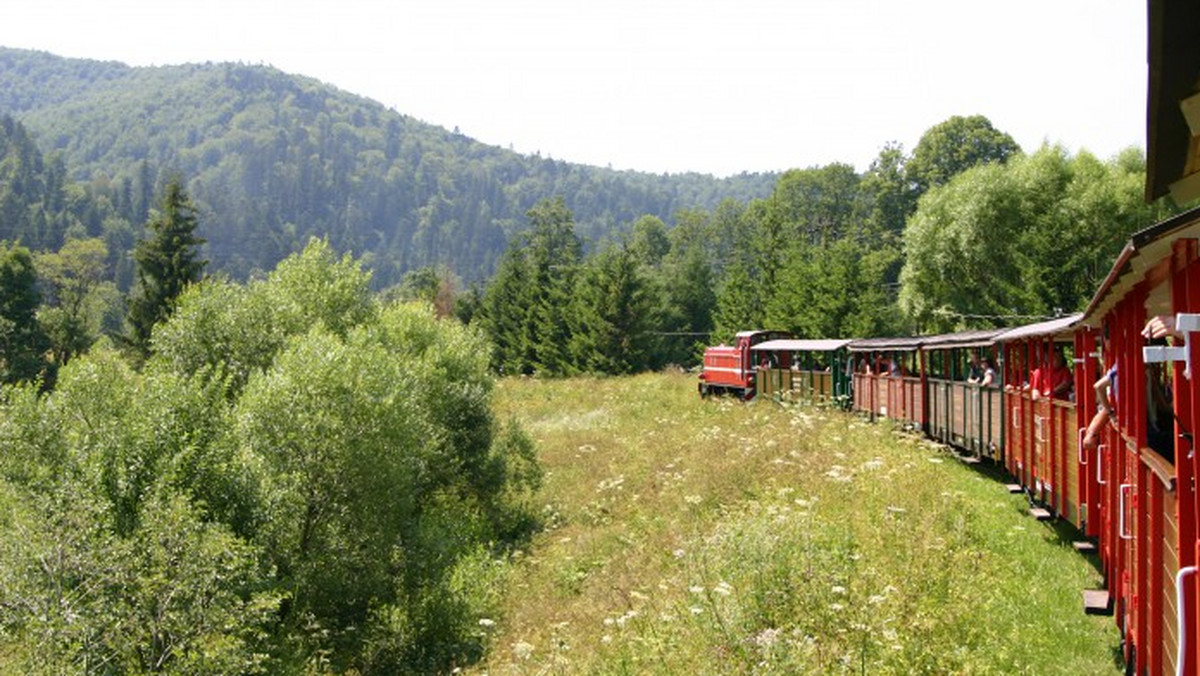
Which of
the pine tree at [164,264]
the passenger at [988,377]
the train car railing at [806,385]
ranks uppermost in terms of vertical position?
the pine tree at [164,264]

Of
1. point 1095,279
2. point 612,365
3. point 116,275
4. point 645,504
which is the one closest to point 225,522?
point 645,504

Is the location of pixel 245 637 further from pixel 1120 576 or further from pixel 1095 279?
pixel 1095 279

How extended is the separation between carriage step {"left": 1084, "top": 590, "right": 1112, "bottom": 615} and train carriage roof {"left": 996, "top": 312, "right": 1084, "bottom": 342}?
298cm

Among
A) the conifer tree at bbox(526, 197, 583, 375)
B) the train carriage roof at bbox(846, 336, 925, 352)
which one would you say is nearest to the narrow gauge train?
the train carriage roof at bbox(846, 336, 925, 352)

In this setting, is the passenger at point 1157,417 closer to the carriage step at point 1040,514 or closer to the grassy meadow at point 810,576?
the grassy meadow at point 810,576

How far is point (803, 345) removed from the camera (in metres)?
34.8

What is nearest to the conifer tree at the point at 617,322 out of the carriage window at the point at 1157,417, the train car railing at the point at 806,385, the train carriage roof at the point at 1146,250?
the train car railing at the point at 806,385

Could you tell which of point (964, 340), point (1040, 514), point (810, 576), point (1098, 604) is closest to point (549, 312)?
point (964, 340)

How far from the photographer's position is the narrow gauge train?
186 inches

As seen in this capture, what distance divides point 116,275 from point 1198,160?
184m

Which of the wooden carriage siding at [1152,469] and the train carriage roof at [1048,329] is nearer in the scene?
the wooden carriage siding at [1152,469]

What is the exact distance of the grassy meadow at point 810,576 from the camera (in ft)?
29.5

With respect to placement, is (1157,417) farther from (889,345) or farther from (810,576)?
(889,345)

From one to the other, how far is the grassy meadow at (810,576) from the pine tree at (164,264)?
134 feet
